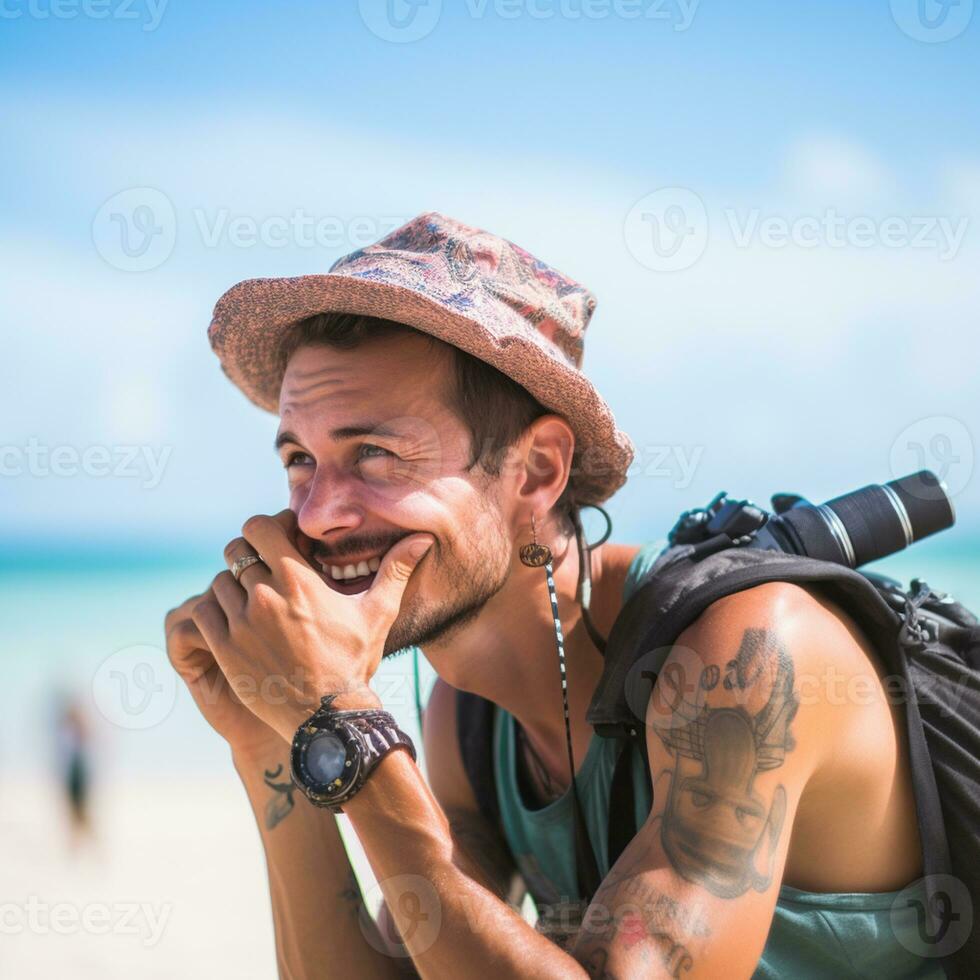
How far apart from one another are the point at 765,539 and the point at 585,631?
2.45ft

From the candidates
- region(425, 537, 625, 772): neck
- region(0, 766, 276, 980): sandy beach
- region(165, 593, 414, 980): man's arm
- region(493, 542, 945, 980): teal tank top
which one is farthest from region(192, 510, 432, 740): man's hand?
region(0, 766, 276, 980): sandy beach

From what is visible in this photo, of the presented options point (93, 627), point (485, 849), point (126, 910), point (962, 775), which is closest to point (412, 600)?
point (485, 849)

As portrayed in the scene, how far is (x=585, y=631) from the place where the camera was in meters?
3.60

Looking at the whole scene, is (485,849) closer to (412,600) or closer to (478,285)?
(412,600)

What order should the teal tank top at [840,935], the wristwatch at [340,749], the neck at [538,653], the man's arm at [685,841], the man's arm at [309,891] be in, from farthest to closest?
the neck at [538,653]
the man's arm at [309,891]
the teal tank top at [840,935]
the wristwatch at [340,749]
the man's arm at [685,841]

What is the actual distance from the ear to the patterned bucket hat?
54 millimetres

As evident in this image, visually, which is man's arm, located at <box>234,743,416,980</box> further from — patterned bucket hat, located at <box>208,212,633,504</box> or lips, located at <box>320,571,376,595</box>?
patterned bucket hat, located at <box>208,212,633,504</box>

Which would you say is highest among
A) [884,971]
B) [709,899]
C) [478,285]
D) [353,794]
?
[478,285]

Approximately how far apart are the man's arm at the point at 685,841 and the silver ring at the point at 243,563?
0.74 meters

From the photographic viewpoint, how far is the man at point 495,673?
95.4 inches
